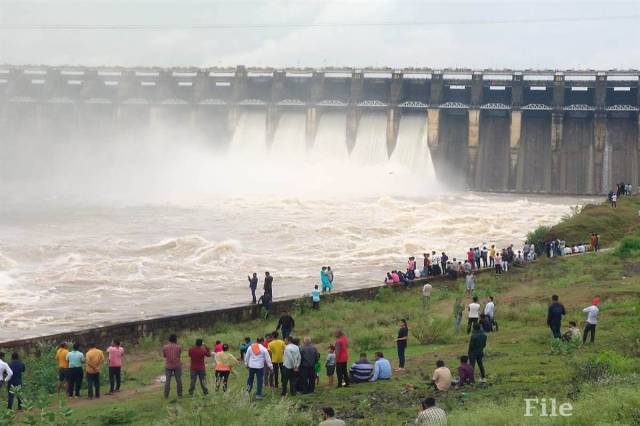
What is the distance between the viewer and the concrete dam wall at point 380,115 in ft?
197

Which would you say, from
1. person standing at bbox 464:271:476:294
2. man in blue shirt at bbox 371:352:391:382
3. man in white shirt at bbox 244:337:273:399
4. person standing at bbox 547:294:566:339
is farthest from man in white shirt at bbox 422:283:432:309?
man in white shirt at bbox 244:337:273:399

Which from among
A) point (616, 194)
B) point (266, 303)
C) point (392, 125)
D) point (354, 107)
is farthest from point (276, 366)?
point (354, 107)

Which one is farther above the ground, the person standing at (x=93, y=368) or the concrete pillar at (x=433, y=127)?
the concrete pillar at (x=433, y=127)

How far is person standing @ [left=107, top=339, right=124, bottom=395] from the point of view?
14.9 meters

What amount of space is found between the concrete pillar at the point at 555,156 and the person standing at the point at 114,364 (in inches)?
1873

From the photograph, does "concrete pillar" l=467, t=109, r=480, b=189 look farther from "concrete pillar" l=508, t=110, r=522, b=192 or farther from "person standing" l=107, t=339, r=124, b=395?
"person standing" l=107, t=339, r=124, b=395

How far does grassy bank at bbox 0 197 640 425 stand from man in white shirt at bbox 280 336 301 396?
23 centimetres

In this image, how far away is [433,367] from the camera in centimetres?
1531

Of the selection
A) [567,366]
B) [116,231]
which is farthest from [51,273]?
[567,366]

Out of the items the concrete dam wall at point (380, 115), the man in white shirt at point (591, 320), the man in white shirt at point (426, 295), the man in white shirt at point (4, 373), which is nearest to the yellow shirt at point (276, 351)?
the man in white shirt at point (4, 373)

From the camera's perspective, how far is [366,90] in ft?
218

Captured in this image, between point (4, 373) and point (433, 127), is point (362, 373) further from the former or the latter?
point (433, 127)

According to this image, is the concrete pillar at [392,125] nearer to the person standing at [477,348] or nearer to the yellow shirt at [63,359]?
the yellow shirt at [63,359]

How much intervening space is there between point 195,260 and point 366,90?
3342cm
